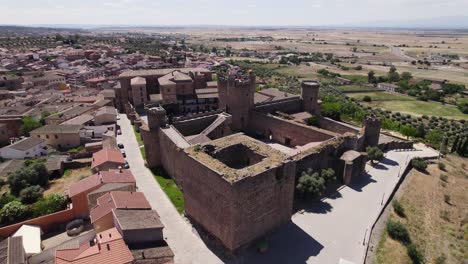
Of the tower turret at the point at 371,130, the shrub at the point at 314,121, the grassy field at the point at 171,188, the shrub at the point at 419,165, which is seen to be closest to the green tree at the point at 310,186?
the grassy field at the point at 171,188

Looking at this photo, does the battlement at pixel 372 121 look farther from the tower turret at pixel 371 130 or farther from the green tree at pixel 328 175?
the green tree at pixel 328 175

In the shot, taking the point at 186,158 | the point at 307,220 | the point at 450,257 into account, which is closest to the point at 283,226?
the point at 307,220

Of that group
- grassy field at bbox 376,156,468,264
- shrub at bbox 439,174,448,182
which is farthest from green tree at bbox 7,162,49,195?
shrub at bbox 439,174,448,182

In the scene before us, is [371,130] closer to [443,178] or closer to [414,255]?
[443,178]

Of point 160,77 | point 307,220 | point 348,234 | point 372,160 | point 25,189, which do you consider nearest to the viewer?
point 348,234

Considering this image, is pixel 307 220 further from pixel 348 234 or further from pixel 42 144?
pixel 42 144

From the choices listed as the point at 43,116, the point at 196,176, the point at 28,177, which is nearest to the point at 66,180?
the point at 28,177
